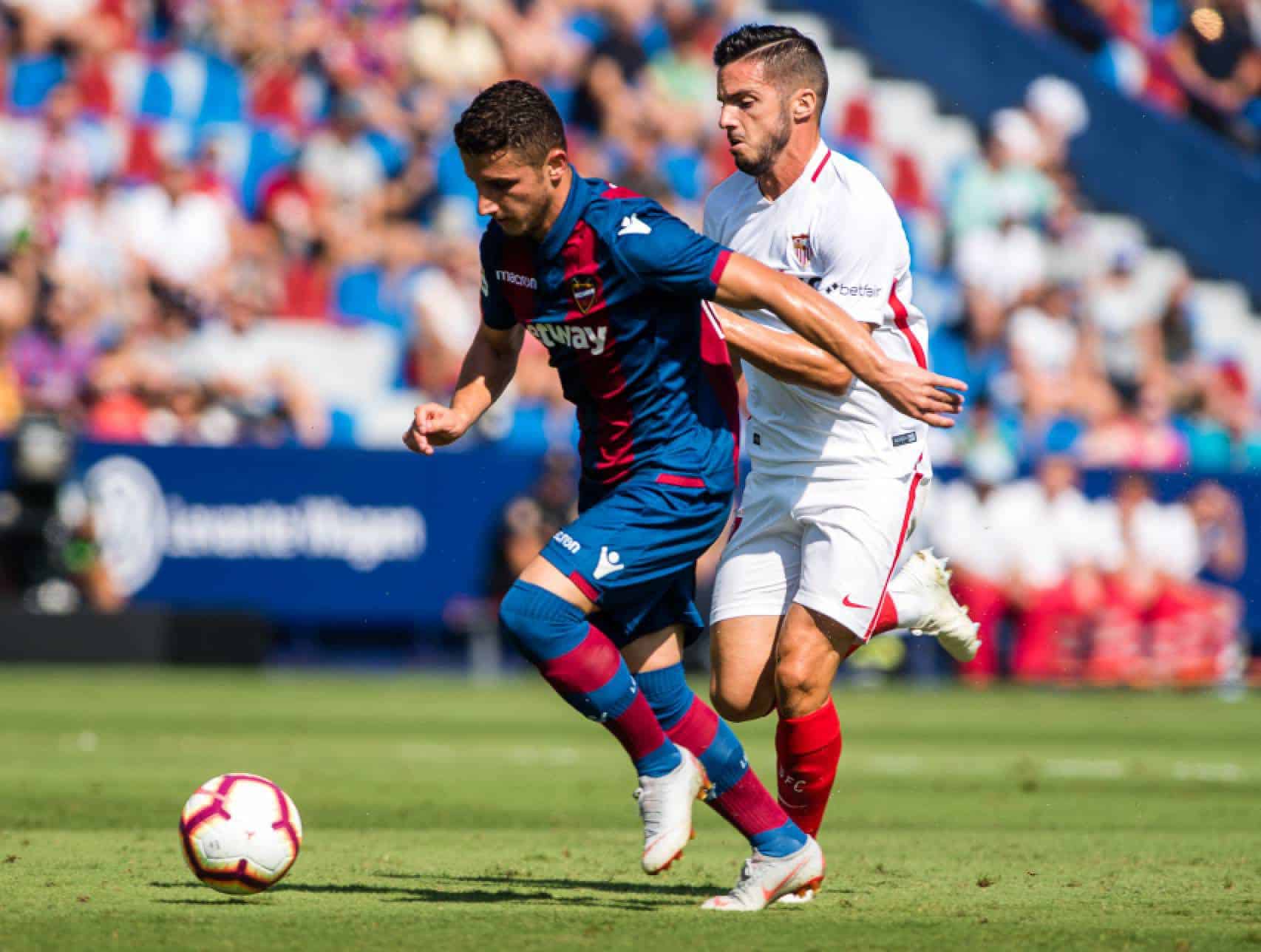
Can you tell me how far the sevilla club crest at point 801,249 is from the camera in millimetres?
6906

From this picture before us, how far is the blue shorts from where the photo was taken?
6.27 meters

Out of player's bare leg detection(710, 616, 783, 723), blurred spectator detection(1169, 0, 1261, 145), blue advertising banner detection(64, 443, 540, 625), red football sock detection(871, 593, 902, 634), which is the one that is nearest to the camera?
player's bare leg detection(710, 616, 783, 723)

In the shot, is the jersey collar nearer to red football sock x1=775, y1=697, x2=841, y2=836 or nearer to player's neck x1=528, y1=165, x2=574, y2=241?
player's neck x1=528, y1=165, x2=574, y2=241

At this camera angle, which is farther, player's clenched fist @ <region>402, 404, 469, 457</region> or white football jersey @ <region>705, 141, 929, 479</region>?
white football jersey @ <region>705, 141, 929, 479</region>

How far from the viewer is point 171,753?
11891 mm

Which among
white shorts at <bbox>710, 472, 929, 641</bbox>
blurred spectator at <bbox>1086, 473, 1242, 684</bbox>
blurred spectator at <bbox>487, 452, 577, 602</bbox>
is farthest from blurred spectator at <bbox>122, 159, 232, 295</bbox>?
white shorts at <bbox>710, 472, 929, 641</bbox>

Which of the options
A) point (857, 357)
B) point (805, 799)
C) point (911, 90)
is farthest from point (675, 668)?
point (911, 90)

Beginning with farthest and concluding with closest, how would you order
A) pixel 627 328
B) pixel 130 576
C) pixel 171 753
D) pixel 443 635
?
pixel 443 635 → pixel 130 576 → pixel 171 753 → pixel 627 328

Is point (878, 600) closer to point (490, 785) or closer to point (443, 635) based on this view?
point (490, 785)

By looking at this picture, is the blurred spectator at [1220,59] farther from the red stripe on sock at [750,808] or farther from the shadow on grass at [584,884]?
the red stripe on sock at [750,808]

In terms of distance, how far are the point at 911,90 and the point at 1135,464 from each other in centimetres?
594

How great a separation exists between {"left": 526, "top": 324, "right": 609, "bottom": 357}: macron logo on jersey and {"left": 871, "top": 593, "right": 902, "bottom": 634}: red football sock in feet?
5.17

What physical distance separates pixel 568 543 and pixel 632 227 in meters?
0.97

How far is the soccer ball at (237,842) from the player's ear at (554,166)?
6.97 ft
